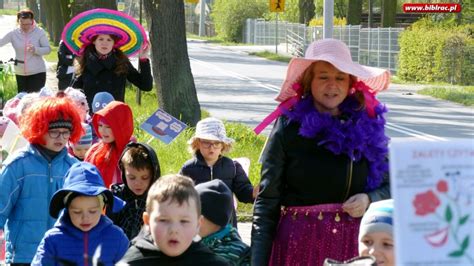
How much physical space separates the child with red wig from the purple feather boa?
2648mm

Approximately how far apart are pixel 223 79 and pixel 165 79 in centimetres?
1984

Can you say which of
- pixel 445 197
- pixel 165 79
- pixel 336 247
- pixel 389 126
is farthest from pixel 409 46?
pixel 445 197

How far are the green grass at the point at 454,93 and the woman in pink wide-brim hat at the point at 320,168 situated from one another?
2222 cm

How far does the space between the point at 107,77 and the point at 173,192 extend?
6.73 meters

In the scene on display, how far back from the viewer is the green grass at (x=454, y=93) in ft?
91.0

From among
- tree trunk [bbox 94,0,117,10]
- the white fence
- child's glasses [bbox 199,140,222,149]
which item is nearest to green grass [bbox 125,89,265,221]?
tree trunk [bbox 94,0,117,10]

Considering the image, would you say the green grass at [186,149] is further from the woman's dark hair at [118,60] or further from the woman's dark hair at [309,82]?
the woman's dark hair at [309,82]

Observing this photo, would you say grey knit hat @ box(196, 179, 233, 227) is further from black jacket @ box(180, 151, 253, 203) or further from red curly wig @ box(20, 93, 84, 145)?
black jacket @ box(180, 151, 253, 203)

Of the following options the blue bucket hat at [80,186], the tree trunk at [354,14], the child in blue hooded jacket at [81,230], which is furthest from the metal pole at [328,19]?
the tree trunk at [354,14]

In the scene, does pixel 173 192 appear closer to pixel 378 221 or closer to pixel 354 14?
pixel 378 221

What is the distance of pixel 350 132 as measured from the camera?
501 centimetres

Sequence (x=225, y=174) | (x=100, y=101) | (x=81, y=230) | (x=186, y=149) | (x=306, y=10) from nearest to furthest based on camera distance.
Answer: (x=81, y=230) → (x=225, y=174) → (x=100, y=101) → (x=186, y=149) → (x=306, y=10)

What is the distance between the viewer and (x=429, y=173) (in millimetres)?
2547

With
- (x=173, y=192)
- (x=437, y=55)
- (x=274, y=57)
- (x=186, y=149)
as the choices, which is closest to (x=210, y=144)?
(x=173, y=192)
